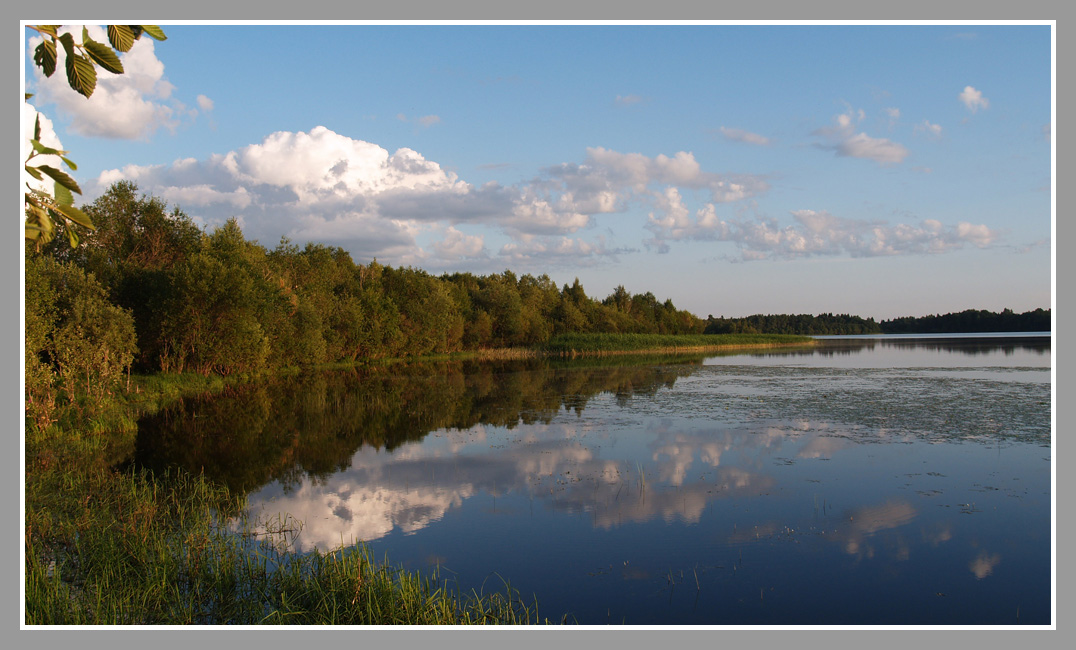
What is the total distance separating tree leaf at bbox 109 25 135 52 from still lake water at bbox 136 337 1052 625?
6.51 metres

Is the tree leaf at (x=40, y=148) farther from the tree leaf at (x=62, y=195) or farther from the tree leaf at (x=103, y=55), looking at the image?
the tree leaf at (x=103, y=55)

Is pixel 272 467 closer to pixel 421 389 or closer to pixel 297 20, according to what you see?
pixel 297 20

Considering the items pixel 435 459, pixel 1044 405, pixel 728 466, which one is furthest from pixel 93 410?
pixel 1044 405

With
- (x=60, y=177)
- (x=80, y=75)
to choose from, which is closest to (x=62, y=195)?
(x=60, y=177)

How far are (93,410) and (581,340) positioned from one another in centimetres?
6200

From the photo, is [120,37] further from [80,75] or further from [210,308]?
[210,308]

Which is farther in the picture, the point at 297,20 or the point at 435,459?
the point at 435,459

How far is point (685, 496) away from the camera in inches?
460

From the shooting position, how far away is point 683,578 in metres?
8.02

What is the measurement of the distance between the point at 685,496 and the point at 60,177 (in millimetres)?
10843

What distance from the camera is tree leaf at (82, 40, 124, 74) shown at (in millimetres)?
2965

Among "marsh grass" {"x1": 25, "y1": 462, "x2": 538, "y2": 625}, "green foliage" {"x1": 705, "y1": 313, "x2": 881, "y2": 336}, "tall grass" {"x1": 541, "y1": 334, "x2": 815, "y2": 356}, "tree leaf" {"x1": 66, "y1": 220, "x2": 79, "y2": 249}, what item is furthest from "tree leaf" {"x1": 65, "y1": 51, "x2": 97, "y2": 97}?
"green foliage" {"x1": 705, "y1": 313, "x2": 881, "y2": 336}

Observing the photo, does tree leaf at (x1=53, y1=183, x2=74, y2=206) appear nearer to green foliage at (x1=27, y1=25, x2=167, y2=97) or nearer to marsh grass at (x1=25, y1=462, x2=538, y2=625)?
green foliage at (x1=27, y1=25, x2=167, y2=97)

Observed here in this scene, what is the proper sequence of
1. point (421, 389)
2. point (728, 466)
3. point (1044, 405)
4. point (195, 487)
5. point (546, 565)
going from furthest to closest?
point (421, 389) → point (1044, 405) → point (728, 466) → point (195, 487) → point (546, 565)
